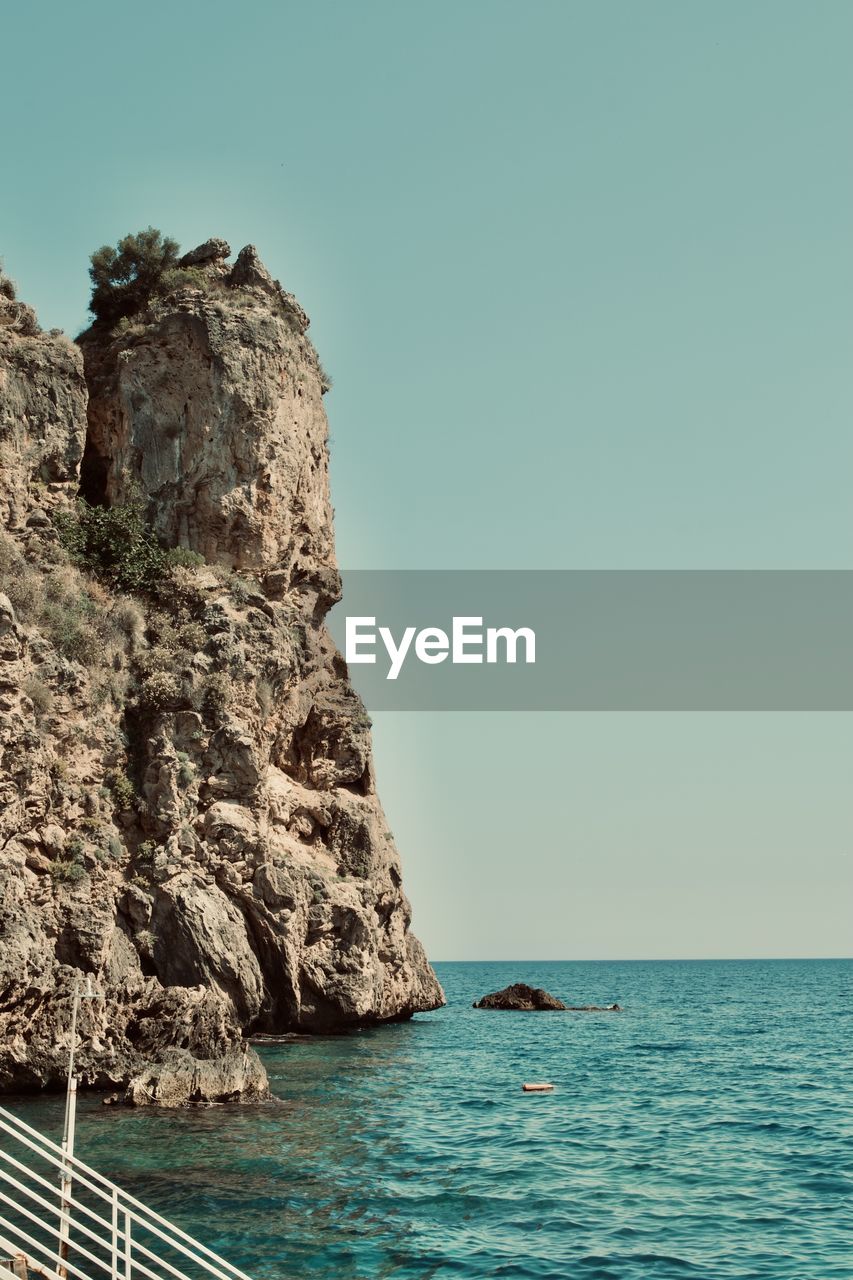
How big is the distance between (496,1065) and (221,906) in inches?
407

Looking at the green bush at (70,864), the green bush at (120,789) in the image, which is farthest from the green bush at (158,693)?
the green bush at (70,864)

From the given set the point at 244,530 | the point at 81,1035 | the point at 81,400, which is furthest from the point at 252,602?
the point at 81,1035

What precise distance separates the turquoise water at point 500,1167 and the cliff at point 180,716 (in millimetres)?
2776

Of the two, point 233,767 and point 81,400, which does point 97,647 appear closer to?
point 233,767

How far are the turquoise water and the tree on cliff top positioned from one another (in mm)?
28771

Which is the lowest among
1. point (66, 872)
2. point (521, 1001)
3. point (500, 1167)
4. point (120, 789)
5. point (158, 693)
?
point (521, 1001)

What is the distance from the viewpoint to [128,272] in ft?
148

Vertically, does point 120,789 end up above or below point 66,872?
above

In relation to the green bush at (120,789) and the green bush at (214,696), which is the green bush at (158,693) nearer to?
the green bush at (214,696)

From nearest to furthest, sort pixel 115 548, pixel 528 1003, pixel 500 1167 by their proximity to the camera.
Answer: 1. pixel 500 1167
2. pixel 115 548
3. pixel 528 1003

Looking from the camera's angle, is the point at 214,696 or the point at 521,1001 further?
the point at 521,1001

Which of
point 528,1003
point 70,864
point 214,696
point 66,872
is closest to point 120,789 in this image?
point 70,864

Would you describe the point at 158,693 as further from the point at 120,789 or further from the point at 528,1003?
the point at 528,1003

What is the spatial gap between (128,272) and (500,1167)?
37010mm
